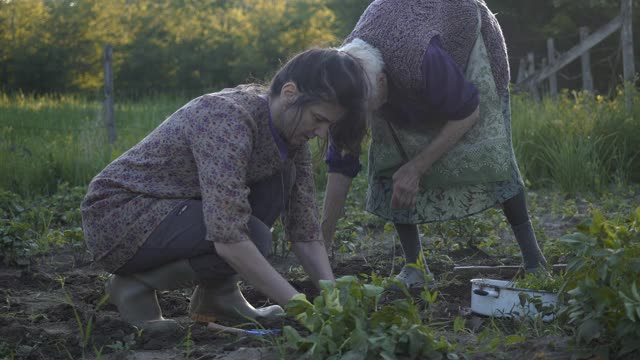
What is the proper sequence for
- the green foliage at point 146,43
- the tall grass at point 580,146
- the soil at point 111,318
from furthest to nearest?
the green foliage at point 146,43
the tall grass at point 580,146
the soil at point 111,318

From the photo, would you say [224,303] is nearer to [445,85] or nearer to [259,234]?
[259,234]

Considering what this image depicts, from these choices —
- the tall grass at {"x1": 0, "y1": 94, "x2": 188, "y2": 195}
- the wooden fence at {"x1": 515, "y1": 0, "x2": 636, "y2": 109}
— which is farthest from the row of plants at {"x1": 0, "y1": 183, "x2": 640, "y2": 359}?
the wooden fence at {"x1": 515, "y1": 0, "x2": 636, "y2": 109}

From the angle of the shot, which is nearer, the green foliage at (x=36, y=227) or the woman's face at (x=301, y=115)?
the woman's face at (x=301, y=115)

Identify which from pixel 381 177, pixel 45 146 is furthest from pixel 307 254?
pixel 45 146

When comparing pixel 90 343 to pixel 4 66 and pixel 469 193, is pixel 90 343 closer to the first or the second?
pixel 469 193

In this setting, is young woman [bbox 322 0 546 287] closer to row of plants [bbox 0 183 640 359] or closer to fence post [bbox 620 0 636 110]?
row of plants [bbox 0 183 640 359]

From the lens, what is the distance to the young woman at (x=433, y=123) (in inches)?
128

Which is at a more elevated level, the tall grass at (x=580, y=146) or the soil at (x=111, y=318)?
the soil at (x=111, y=318)

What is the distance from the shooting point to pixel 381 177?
384 cm

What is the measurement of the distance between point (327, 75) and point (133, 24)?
1725 cm

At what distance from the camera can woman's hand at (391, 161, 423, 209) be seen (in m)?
3.42

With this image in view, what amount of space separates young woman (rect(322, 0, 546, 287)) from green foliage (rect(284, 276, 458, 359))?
3.41ft

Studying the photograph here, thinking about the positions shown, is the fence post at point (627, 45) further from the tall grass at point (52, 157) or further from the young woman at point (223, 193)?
the young woman at point (223, 193)

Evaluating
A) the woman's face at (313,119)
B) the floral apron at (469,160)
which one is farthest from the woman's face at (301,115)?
the floral apron at (469,160)
